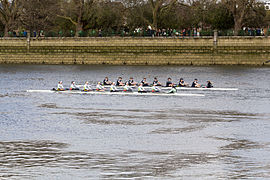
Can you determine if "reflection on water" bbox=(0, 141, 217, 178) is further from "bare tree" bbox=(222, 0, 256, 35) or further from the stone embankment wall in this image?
"bare tree" bbox=(222, 0, 256, 35)

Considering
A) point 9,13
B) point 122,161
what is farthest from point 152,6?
point 122,161

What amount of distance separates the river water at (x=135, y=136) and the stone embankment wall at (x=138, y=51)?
2098 cm

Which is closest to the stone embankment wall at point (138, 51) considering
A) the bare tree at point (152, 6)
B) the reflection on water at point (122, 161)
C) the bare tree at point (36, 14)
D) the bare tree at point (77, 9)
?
the bare tree at point (77, 9)

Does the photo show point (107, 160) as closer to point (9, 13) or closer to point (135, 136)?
point (135, 136)

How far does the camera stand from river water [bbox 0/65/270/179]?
2372 cm

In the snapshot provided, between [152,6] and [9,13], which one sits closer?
[152,6]

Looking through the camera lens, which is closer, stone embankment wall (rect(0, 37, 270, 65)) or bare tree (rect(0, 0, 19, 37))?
stone embankment wall (rect(0, 37, 270, 65))

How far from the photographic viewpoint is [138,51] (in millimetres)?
82000

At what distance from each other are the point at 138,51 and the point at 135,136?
5168cm

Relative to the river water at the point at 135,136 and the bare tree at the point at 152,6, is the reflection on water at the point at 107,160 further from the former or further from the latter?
the bare tree at the point at 152,6

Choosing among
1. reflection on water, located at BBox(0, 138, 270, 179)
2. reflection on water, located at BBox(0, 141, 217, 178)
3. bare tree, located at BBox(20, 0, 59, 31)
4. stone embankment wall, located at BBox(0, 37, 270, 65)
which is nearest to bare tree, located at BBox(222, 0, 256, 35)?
stone embankment wall, located at BBox(0, 37, 270, 65)

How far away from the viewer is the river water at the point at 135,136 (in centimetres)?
2372

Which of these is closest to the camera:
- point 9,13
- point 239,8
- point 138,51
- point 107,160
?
point 107,160

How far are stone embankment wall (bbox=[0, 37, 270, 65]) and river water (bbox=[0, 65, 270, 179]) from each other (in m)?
21.0
